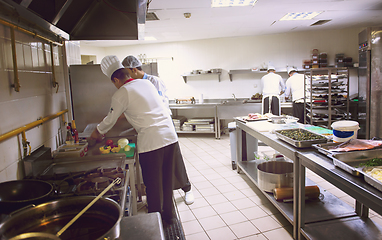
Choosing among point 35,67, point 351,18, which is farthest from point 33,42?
point 351,18

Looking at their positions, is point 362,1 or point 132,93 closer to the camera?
point 132,93

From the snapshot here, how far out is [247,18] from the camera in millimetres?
5121

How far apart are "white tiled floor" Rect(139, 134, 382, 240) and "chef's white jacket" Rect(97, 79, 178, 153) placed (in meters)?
0.91

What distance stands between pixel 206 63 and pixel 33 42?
550 centimetres

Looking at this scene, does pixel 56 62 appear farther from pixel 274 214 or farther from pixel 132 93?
Result: pixel 274 214

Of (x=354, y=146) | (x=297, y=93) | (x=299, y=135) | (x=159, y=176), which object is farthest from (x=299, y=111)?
(x=159, y=176)

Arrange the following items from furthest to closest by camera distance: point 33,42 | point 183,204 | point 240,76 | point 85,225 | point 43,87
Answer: point 240,76 → point 183,204 → point 43,87 → point 33,42 → point 85,225

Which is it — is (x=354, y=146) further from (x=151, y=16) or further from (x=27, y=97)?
(x=151, y=16)

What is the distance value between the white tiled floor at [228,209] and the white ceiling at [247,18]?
8.73 ft

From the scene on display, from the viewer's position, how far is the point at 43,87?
7.66 ft

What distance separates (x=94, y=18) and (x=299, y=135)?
2.28 metres

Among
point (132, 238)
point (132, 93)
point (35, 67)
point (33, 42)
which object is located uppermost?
point (33, 42)

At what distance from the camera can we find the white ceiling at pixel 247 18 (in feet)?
13.9

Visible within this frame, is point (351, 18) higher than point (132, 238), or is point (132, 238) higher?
point (351, 18)
